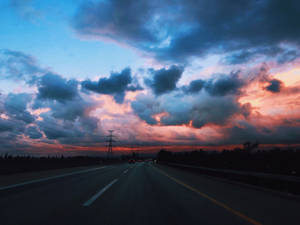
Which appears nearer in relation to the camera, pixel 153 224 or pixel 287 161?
pixel 153 224

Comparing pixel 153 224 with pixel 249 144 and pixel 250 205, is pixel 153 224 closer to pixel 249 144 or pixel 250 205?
pixel 250 205

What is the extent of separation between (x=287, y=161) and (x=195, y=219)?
11.8m

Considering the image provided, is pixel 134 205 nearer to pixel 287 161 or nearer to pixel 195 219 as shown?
pixel 195 219

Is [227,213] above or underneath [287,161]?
underneath

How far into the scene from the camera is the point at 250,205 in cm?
841

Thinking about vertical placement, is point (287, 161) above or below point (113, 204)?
above

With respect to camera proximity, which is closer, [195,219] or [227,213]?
[195,219]

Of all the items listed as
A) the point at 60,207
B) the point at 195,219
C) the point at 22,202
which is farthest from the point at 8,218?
the point at 195,219

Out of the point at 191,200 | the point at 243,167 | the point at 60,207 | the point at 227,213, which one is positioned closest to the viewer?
the point at 227,213

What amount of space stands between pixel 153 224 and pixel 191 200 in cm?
378

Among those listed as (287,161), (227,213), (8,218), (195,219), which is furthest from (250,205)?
(287,161)

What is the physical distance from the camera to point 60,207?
7660 mm

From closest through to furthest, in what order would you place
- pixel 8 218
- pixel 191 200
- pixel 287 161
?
pixel 8 218
pixel 191 200
pixel 287 161

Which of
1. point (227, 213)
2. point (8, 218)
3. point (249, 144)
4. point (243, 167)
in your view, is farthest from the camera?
point (249, 144)
